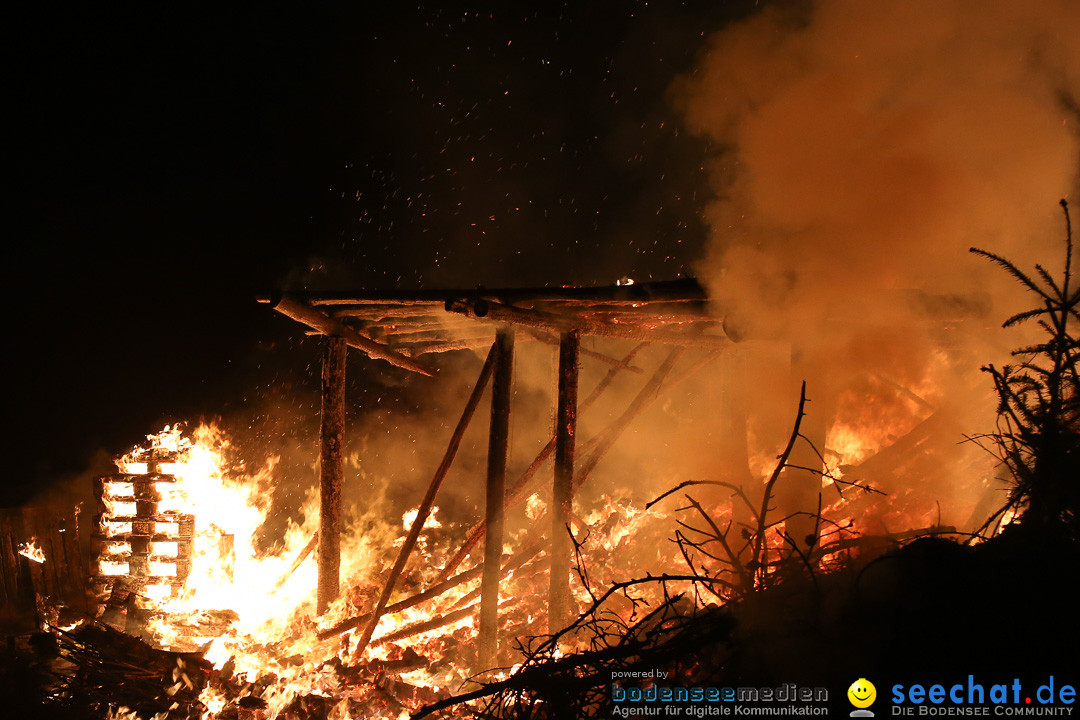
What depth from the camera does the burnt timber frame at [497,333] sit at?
5043 mm

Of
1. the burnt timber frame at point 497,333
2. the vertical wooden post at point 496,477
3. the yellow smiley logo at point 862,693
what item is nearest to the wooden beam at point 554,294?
the burnt timber frame at point 497,333

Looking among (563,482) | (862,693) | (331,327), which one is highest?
(331,327)

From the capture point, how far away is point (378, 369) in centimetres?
1244

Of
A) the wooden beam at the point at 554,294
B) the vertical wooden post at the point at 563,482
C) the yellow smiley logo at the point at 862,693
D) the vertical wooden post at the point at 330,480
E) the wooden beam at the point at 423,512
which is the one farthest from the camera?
the vertical wooden post at the point at 330,480

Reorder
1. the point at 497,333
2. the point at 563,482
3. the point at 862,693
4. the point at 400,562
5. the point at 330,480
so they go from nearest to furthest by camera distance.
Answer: the point at 862,693 → the point at 563,482 → the point at 497,333 → the point at 400,562 → the point at 330,480

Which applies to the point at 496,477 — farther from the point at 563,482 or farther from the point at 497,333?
the point at 497,333

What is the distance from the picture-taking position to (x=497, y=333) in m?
5.87

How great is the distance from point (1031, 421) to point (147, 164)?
16548 millimetres

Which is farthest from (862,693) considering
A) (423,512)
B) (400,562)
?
(400,562)

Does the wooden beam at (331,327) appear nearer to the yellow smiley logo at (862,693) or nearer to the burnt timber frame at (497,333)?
the burnt timber frame at (497,333)

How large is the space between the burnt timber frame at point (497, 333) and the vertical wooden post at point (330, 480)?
0.5 inches

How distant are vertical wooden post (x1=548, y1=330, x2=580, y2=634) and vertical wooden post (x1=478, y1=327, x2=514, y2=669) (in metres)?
0.56

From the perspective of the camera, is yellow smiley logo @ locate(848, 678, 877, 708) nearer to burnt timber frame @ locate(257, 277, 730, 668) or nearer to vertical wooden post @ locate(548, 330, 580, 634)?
burnt timber frame @ locate(257, 277, 730, 668)

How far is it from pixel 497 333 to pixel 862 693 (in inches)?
178
